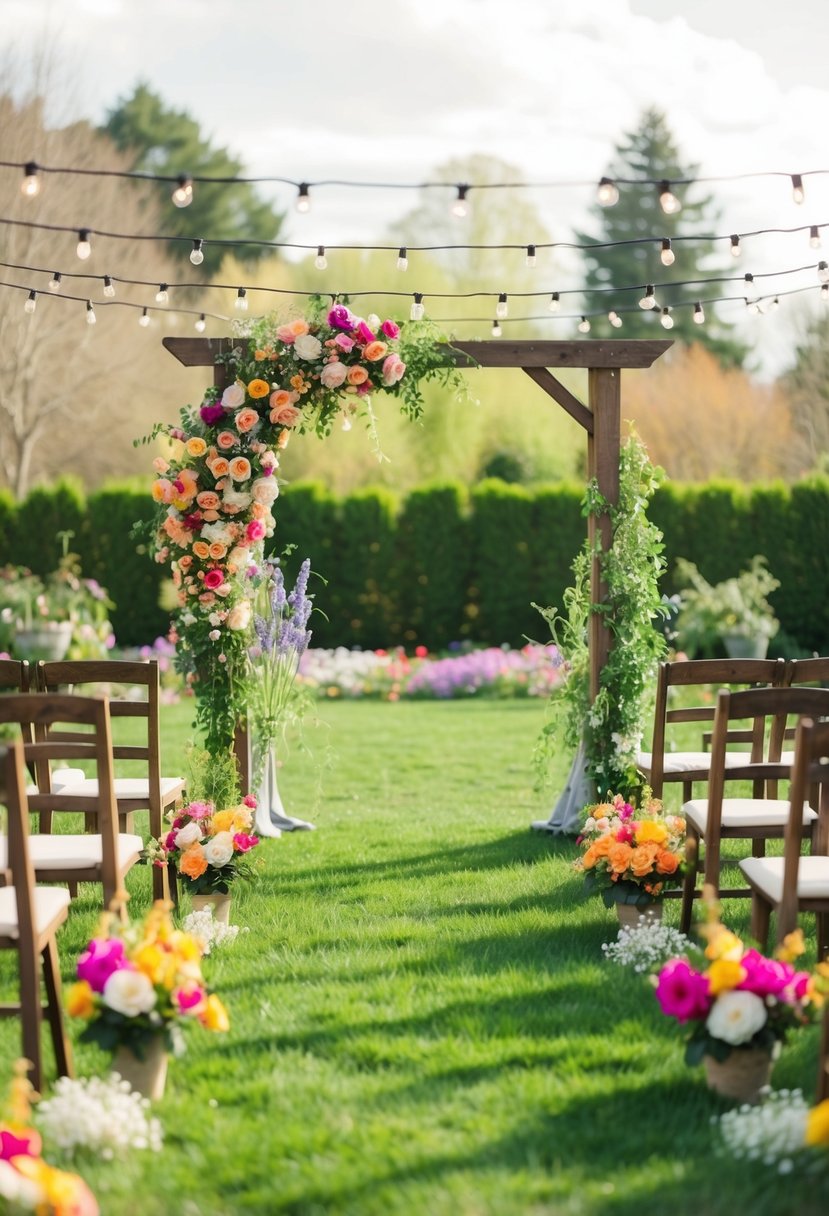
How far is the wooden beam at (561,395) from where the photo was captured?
5770 mm

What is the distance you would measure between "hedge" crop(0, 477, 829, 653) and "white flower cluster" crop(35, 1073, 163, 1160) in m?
10.4

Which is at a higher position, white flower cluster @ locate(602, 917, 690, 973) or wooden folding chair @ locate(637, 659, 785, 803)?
wooden folding chair @ locate(637, 659, 785, 803)

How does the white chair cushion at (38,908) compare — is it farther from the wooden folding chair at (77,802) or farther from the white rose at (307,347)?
the white rose at (307,347)

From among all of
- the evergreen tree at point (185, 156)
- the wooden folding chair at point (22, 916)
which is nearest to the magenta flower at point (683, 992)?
the wooden folding chair at point (22, 916)

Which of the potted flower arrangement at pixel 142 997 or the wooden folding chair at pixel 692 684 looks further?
the wooden folding chair at pixel 692 684

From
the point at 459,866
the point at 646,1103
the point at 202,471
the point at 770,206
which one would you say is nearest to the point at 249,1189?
the point at 646,1103

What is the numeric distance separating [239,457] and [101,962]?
2.86 metres

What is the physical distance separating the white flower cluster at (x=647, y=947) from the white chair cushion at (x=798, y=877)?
461 millimetres

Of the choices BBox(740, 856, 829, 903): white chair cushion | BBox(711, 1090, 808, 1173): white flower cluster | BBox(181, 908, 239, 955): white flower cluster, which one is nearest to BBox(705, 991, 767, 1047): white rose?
BBox(711, 1090, 808, 1173): white flower cluster

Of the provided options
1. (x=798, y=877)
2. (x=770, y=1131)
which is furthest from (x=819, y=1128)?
(x=798, y=877)

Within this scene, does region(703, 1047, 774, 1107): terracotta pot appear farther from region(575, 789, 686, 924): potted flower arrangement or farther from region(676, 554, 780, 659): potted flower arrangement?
region(676, 554, 780, 659): potted flower arrangement

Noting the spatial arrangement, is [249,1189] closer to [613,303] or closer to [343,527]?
[343,527]

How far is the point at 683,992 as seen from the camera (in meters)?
3.05

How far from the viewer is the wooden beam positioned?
577 centimetres
